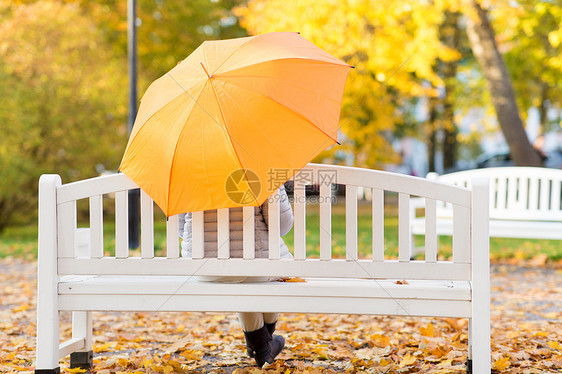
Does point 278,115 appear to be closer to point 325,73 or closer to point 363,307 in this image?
point 325,73

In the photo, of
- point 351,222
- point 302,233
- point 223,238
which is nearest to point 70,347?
point 223,238

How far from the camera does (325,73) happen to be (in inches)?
117

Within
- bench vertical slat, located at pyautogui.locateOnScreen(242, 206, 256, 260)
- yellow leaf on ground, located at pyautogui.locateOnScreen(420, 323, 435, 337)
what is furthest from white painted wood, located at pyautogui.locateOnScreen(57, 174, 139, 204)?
yellow leaf on ground, located at pyautogui.locateOnScreen(420, 323, 435, 337)

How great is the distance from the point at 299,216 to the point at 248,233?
260 millimetres

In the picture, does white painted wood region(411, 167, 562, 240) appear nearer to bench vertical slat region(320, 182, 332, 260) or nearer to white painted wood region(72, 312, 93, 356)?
bench vertical slat region(320, 182, 332, 260)

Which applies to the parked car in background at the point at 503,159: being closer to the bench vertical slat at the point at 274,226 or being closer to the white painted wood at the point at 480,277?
the white painted wood at the point at 480,277

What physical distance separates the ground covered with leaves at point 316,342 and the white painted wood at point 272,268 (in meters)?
0.73

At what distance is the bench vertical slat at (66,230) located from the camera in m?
3.18

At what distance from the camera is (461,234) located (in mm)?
2979

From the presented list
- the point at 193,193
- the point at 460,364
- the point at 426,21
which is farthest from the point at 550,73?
the point at 193,193

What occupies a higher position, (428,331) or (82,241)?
(82,241)

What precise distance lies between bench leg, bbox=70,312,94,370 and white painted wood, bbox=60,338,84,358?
34 mm

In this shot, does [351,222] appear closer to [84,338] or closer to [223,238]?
[223,238]

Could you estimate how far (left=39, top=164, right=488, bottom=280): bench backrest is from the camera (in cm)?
298
